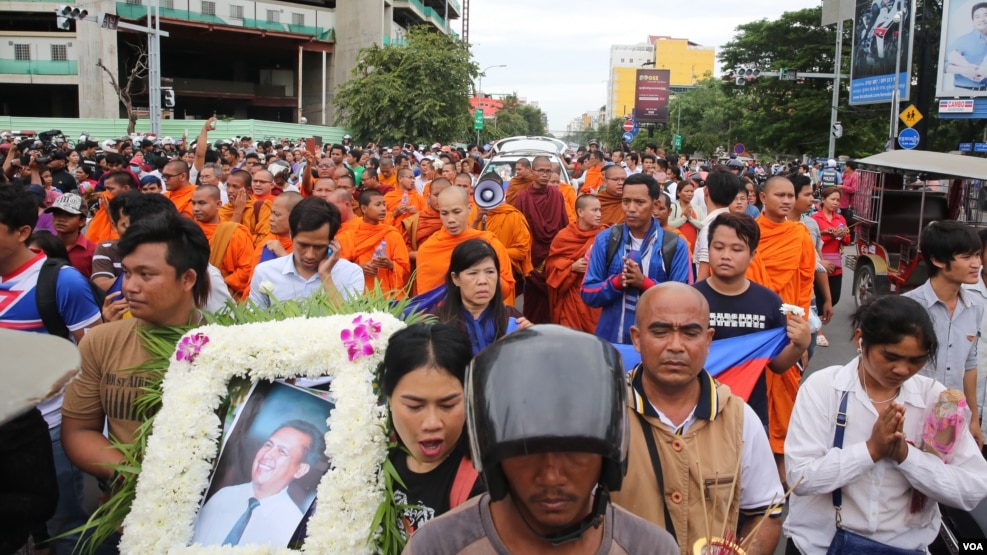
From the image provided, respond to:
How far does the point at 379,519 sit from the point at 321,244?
2.43m

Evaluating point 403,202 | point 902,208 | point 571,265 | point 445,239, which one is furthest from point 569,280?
point 902,208

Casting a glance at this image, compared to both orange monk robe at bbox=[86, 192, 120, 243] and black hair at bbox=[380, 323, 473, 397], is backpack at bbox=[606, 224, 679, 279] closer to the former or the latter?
black hair at bbox=[380, 323, 473, 397]

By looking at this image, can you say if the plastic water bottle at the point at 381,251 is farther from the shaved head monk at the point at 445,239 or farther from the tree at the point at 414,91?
the tree at the point at 414,91

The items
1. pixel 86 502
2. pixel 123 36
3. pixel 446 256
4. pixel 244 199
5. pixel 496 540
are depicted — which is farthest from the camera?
pixel 123 36

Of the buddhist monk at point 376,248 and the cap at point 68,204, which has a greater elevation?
the cap at point 68,204

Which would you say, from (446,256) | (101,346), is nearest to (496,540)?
(101,346)

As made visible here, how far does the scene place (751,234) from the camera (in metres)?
4.28

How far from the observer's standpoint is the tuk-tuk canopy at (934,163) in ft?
26.4

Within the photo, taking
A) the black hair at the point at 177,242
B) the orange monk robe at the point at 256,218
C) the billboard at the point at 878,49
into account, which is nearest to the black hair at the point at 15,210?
the black hair at the point at 177,242

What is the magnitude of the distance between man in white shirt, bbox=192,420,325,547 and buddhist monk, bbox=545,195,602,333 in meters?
4.25

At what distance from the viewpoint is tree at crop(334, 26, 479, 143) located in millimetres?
32969

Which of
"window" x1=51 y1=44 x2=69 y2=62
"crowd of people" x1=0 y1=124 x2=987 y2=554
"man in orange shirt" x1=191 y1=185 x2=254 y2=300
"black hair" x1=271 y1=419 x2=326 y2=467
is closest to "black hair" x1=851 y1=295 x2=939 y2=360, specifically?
"crowd of people" x1=0 y1=124 x2=987 y2=554

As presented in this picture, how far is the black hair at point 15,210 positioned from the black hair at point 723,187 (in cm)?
477

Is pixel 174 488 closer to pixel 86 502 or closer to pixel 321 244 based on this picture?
pixel 86 502
